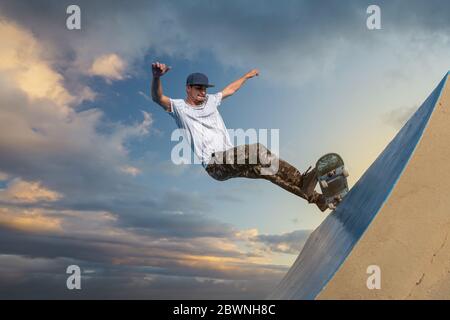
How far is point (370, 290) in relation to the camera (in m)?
4.40

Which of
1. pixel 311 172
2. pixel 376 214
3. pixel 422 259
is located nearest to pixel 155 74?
pixel 311 172

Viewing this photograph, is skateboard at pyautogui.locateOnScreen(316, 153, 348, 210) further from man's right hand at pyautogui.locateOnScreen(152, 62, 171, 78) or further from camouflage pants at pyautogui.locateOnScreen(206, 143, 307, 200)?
man's right hand at pyautogui.locateOnScreen(152, 62, 171, 78)

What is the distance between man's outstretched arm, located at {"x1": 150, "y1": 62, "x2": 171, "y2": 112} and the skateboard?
2648 mm

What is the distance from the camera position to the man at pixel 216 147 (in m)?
7.14

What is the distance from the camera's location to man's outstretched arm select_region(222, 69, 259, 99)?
807 cm

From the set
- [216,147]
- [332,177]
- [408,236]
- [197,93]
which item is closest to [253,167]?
[216,147]

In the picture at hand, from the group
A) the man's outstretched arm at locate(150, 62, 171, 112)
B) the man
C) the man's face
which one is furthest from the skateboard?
the man's outstretched arm at locate(150, 62, 171, 112)

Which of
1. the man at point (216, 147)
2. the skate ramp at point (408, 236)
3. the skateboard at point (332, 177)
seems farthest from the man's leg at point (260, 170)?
the skate ramp at point (408, 236)

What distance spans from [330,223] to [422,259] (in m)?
2.47

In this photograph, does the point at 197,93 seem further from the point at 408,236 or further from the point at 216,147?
the point at 408,236

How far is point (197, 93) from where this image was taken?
302 inches
